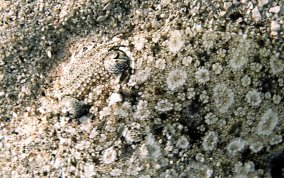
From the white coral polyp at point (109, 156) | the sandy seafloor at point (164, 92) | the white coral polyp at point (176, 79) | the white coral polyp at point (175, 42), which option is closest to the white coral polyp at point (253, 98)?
the sandy seafloor at point (164, 92)

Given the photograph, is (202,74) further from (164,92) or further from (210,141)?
(210,141)

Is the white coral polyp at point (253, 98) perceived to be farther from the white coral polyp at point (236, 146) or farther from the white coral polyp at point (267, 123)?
the white coral polyp at point (236, 146)

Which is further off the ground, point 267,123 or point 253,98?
point 253,98

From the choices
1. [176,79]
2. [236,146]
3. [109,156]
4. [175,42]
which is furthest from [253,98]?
[109,156]

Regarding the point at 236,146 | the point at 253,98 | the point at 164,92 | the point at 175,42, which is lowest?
the point at 236,146

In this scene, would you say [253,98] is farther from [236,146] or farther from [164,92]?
[164,92]

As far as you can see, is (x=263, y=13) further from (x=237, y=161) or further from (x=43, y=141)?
(x=43, y=141)

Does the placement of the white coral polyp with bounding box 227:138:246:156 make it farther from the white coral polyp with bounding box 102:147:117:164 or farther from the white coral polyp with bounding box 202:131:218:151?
the white coral polyp with bounding box 102:147:117:164
